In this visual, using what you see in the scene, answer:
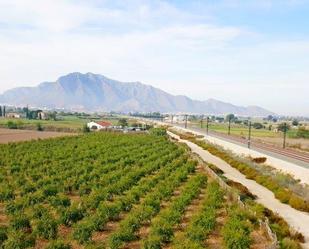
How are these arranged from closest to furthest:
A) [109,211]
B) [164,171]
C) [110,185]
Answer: [109,211], [110,185], [164,171]

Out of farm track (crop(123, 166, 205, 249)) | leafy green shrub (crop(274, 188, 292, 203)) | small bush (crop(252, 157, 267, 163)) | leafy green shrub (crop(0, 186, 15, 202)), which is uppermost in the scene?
leafy green shrub (crop(0, 186, 15, 202))

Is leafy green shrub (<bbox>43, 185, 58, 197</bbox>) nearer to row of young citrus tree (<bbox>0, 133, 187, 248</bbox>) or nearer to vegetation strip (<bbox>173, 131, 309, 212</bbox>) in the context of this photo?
row of young citrus tree (<bbox>0, 133, 187, 248</bbox>)

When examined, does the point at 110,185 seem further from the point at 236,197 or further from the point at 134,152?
the point at 134,152

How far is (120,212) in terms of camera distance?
2777 cm

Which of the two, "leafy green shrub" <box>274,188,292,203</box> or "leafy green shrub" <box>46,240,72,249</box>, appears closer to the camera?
"leafy green shrub" <box>46,240,72,249</box>

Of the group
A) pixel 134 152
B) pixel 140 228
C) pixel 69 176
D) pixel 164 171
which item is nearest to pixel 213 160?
pixel 134 152

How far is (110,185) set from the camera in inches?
1446

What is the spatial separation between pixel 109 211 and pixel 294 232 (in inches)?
392

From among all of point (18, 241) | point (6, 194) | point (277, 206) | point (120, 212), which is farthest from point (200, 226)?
point (6, 194)

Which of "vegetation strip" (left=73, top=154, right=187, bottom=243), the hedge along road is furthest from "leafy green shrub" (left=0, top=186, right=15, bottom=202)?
the hedge along road

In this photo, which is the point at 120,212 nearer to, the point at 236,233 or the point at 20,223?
the point at 20,223

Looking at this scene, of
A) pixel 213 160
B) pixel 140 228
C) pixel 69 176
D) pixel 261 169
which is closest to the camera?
pixel 140 228

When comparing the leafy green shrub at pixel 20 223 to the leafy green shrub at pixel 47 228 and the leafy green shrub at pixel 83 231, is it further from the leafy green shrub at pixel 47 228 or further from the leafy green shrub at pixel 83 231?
the leafy green shrub at pixel 83 231

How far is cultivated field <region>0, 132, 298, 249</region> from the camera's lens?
2175 centimetres
